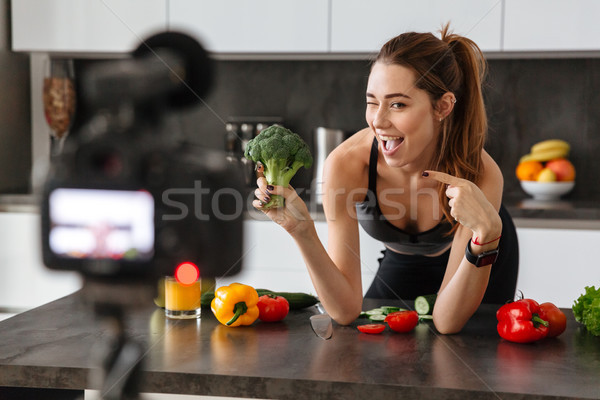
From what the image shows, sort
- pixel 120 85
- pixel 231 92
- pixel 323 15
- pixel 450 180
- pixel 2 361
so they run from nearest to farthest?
pixel 120 85, pixel 2 361, pixel 450 180, pixel 323 15, pixel 231 92

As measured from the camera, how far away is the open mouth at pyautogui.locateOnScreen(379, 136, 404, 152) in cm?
133

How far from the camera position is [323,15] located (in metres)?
2.69

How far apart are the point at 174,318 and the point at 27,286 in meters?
1.81

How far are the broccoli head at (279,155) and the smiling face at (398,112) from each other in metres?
0.18

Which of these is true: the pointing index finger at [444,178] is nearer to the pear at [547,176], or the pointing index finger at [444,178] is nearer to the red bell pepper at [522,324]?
the red bell pepper at [522,324]

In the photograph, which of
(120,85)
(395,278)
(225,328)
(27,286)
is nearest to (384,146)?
(225,328)

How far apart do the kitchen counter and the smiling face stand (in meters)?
0.39

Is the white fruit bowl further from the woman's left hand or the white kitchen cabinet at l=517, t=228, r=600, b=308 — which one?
the woman's left hand

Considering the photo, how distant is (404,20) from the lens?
2.64m

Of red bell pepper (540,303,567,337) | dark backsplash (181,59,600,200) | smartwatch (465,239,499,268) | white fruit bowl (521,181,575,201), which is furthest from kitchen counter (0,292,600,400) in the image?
dark backsplash (181,59,600,200)

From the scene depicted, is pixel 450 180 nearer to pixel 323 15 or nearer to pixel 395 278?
pixel 395 278

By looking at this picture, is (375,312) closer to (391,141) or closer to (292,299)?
(292,299)

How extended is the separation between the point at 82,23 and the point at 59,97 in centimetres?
35

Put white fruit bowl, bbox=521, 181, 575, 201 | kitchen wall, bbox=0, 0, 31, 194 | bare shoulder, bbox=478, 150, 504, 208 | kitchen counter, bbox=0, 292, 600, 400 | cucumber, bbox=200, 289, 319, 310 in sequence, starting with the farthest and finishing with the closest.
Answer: kitchen wall, bbox=0, 0, 31, 194 < white fruit bowl, bbox=521, 181, 575, 201 < bare shoulder, bbox=478, 150, 504, 208 < cucumber, bbox=200, 289, 319, 310 < kitchen counter, bbox=0, 292, 600, 400
